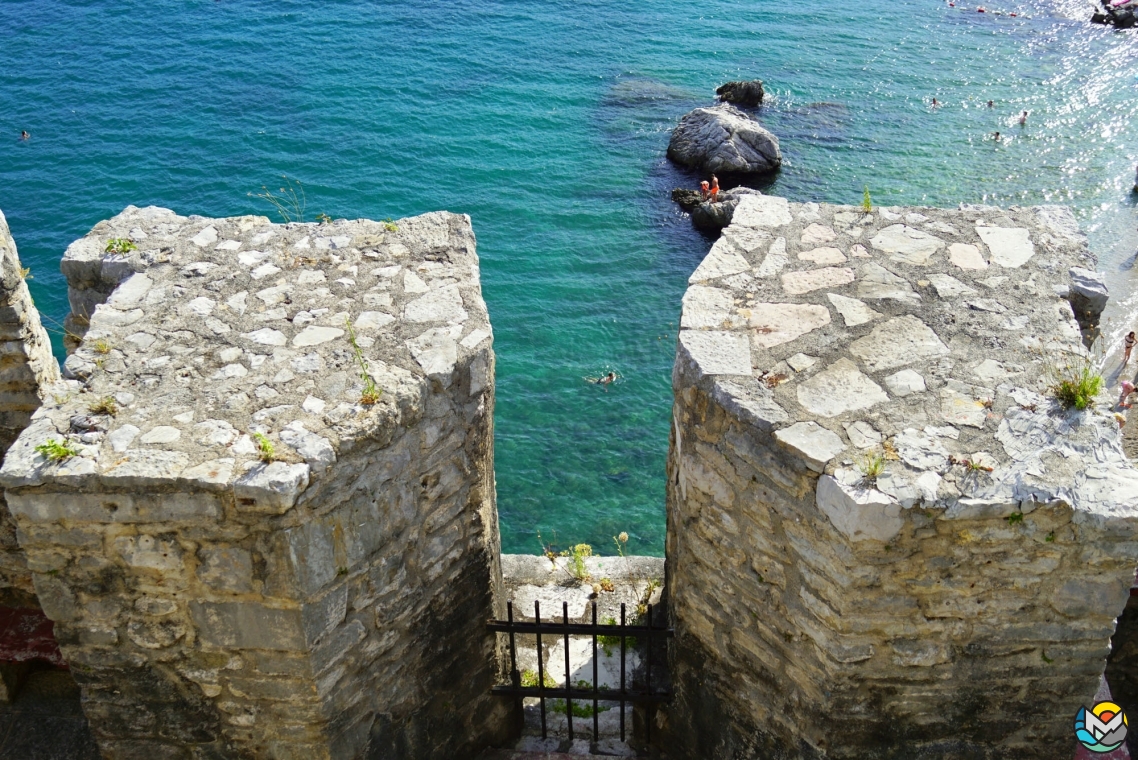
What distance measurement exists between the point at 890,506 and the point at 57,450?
4011mm

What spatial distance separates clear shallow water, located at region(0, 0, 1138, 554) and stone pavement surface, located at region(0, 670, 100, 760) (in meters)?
9.59

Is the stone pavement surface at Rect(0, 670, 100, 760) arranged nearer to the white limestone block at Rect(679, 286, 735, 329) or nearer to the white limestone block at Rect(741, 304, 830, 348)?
the white limestone block at Rect(679, 286, 735, 329)

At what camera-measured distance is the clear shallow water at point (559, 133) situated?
65.1 ft

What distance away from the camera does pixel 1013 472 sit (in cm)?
485

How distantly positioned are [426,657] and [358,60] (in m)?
28.5

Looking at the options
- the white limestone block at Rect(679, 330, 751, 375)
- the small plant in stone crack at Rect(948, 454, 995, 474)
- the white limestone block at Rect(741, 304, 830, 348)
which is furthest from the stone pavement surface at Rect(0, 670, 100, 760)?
the small plant in stone crack at Rect(948, 454, 995, 474)

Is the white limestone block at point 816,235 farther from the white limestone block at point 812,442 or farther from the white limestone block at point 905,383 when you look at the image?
the white limestone block at point 812,442

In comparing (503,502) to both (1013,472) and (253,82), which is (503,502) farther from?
(253,82)

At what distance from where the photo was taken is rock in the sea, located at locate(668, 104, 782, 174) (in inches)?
1019

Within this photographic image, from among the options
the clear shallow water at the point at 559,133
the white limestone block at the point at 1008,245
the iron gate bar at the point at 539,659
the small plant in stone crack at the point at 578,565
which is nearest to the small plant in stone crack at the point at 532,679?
the iron gate bar at the point at 539,659

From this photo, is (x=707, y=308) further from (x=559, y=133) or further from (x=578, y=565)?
(x=559, y=133)

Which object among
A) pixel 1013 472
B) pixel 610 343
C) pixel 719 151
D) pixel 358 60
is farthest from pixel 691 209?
pixel 1013 472

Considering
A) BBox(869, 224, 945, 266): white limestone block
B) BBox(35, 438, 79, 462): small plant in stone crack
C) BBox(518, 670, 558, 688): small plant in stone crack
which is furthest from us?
BBox(518, 670, 558, 688): small plant in stone crack

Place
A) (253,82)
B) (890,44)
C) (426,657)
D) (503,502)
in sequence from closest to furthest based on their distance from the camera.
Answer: (426,657) → (503,502) → (253,82) → (890,44)
